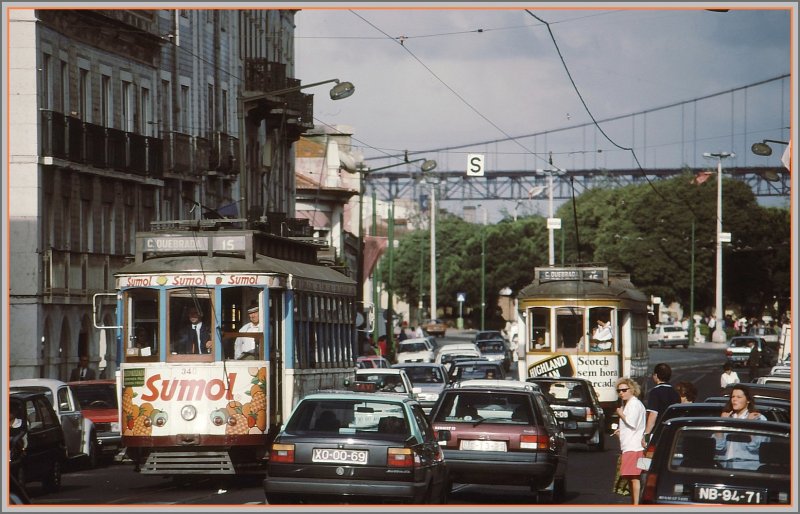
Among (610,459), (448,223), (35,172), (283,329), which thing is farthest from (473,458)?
(448,223)

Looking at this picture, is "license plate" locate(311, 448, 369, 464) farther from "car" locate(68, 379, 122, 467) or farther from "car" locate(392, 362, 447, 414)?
"car" locate(392, 362, 447, 414)

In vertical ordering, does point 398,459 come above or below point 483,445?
above

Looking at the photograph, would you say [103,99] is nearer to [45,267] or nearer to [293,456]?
[45,267]

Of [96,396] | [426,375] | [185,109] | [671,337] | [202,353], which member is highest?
[185,109]

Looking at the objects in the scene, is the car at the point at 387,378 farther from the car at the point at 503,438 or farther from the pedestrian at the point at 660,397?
the pedestrian at the point at 660,397

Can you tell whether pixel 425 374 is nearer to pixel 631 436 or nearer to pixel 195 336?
pixel 195 336

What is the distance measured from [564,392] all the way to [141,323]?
38.5 ft

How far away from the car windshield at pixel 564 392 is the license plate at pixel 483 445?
11511 millimetres

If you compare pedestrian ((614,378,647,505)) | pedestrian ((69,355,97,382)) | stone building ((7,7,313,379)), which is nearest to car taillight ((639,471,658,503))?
pedestrian ((614,378,647,505))

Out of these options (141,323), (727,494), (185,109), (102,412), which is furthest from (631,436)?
(185,109)

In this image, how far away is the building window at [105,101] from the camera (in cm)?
4541

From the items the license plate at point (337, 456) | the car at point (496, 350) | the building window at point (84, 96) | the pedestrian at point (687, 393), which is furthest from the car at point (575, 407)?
the car at point (496, 350)

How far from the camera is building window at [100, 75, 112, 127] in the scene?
149ft

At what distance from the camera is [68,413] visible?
25984 mm
